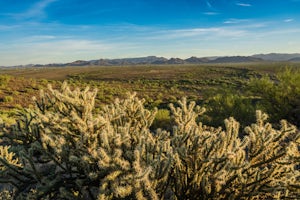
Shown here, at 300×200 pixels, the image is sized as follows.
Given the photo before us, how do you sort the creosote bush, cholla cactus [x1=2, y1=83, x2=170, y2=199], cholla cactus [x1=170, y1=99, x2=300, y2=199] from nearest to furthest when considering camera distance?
cholla cactus [x1=2, y1=83, x2=170, y2=199], the creosote bush, cholla cactus [x1=170, y1=99, x2=300, y2=199]

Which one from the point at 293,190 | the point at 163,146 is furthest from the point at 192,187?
the point at 293,190

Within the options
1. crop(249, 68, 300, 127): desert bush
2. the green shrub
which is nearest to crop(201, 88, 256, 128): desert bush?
crop(249, 68, 300, 127): desert bush

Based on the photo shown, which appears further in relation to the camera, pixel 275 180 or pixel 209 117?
pixel 209 117

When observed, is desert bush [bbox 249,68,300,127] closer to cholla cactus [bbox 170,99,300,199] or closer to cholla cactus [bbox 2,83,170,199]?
cholla cactus [bbox 170,99,300,199]

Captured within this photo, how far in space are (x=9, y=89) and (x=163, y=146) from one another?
32170 millimetres

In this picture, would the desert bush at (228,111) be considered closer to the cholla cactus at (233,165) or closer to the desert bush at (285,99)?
the desert bush at (285,99)

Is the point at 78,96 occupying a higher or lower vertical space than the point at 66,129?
higher

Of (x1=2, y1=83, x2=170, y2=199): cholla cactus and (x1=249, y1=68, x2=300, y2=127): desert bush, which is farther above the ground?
(x1=2, y1=83, x2=170, y2=199): cholla cactus

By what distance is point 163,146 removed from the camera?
3.78 meters

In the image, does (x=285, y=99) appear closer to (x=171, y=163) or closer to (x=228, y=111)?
(x=228, y=111)

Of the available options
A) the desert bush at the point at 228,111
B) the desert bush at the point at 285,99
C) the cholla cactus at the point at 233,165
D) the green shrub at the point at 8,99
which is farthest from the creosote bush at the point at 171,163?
the green shrub at the point at 8,99

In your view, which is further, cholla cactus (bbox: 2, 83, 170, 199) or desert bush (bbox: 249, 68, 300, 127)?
desert bush (bbox: 249, 68, 300, 127)

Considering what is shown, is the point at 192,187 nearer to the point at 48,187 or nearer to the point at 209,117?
the point at 48,187

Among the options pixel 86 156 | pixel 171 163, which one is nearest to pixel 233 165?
pixel 171 163
